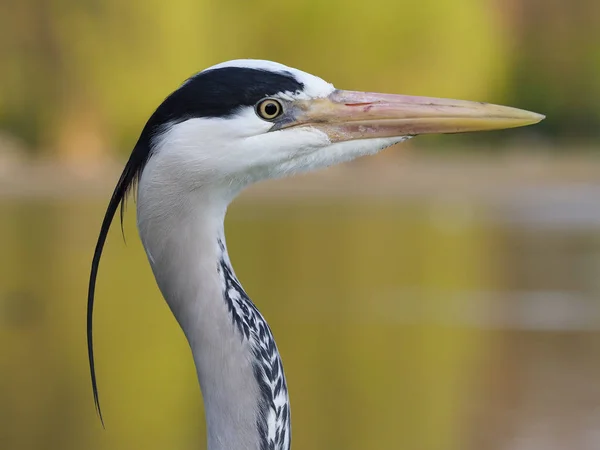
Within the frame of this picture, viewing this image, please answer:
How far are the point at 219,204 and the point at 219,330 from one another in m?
0.29

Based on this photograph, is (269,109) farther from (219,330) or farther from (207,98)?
(219,330)

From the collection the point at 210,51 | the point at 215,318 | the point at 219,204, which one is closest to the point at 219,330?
the point at 215,318

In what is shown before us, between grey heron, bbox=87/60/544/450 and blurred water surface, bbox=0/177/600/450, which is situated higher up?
grey heron, bbox=87/60/544/450

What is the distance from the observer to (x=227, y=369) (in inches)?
103

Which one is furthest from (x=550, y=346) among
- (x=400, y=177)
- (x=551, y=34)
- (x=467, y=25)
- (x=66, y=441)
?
(x=551, y=34)

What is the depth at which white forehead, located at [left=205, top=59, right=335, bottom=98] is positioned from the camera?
2.67 m

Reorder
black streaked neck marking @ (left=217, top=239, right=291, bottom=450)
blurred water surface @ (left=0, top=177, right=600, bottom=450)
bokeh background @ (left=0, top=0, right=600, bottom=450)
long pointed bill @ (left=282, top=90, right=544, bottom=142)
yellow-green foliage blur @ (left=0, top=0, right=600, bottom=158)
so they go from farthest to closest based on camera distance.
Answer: yellow-green foliage blur @ (left=0, top=0, right=600, bottom=158) < bokeh background @ (left=0, top=0, right=600, bottom=450) < blurred water surface @ (left=0, top=177, right=600, bottom=450) < long pointed bill @ (left=282, top=90, right=544, bottom=142) < black streaked neck marking @ (left=217, top=239, right=291, bottom=450)

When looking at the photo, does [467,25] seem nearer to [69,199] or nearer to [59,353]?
[69,199]

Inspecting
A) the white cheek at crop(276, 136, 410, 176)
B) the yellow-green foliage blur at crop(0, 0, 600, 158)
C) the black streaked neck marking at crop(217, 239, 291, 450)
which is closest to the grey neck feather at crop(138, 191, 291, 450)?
the black streaked neck marking at crop(217, 239, 291, 450)

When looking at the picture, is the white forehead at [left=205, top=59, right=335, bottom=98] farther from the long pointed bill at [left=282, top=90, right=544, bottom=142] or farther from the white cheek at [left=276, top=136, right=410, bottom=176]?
the white cheek at [left=276, top=136, right=410, bottom=176]

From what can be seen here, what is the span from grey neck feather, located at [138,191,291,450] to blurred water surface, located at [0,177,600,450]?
3.07 meters

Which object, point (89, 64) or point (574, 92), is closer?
point (89, 64)

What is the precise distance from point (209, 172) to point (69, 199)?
79.0 ft

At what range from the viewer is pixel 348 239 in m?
15.5
